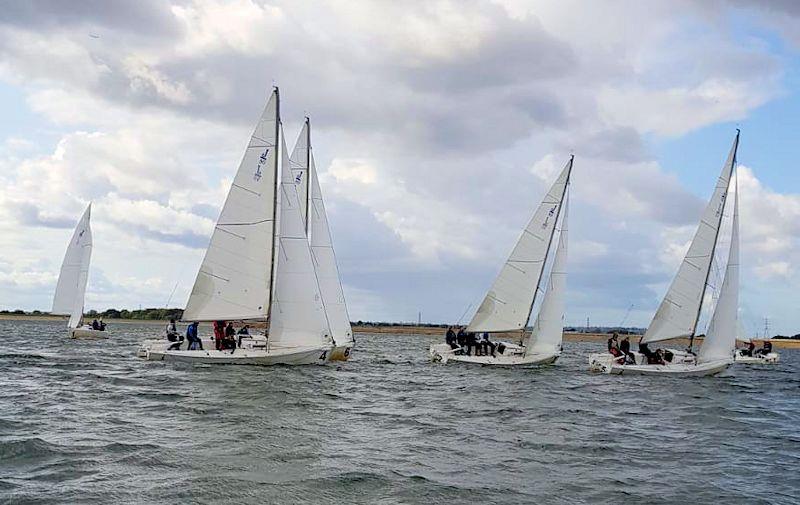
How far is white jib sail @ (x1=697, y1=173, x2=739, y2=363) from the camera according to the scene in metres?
37.1

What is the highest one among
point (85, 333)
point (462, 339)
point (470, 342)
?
point (462, 339)

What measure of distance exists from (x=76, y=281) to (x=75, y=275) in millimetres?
588

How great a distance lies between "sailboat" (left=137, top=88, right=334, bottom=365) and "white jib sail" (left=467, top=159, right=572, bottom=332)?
1155cm

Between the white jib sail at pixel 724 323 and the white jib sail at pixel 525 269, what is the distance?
28.8 ft

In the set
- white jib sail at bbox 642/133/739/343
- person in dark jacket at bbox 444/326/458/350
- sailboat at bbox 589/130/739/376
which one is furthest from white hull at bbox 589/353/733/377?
person in dark jacket at bbox 444/326/458/350

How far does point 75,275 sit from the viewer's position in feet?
216

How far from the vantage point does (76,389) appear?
24547 mm

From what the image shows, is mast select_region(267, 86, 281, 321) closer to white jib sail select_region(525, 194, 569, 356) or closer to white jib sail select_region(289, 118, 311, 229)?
white jib sail select_region(289, 118, 311, 229)

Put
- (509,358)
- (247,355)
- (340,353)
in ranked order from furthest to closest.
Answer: (509,358) → (340,353) → (247,355)

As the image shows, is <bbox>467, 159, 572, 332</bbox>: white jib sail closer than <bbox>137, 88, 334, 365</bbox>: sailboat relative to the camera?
No

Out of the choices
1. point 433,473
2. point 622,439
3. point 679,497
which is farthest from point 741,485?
point 433,473

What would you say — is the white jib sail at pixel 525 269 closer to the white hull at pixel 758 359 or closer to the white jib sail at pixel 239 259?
the white jib sail at pixel 239 259

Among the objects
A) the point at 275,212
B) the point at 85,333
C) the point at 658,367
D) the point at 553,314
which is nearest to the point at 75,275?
the point at 85,333

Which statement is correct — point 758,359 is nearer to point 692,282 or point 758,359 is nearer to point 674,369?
point 692,282
